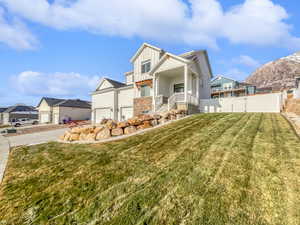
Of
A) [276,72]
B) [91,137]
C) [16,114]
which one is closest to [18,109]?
[16,114]

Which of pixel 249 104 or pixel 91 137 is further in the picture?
pixel 249 104

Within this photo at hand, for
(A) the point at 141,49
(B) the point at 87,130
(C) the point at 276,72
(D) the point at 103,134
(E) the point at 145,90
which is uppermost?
(C) the point at 276,72

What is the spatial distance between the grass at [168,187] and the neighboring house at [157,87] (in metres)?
7.03

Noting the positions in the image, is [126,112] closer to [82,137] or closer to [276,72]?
[82,137]

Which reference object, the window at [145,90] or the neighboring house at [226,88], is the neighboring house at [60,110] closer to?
the window at [145,90]

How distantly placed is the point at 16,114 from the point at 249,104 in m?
58.2

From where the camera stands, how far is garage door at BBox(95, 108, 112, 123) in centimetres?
1759

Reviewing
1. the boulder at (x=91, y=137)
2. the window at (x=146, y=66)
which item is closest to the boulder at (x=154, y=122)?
the boulder at (x=91, y=137)

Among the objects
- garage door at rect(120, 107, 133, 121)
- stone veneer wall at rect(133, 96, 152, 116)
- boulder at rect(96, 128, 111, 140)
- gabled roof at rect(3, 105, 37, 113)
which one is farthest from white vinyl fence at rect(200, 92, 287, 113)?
gabled roof at rect(3, 105, 37, 113)

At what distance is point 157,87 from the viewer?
12.5 metres

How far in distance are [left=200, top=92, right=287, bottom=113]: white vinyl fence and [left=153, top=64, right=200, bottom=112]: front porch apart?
6.16 feet

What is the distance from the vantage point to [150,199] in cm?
221

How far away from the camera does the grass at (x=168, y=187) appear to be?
1.87 meters

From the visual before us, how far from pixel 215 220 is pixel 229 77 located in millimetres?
31676
